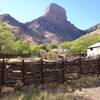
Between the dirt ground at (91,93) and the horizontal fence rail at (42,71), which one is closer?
the dirt ground at (91,93)

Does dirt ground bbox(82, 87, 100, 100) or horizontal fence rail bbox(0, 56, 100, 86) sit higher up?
horizontal fence rail bbox(0, 56, 100, 86)

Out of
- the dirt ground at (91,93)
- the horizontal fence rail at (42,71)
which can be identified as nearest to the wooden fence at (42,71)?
the horizontal fence rail at (42,71)

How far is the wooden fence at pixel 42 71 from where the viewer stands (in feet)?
62.0

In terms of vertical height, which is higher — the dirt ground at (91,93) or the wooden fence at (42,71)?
the wooden fence at (42,71)

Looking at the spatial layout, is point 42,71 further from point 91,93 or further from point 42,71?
point 91,93

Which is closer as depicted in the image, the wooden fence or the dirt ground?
the dirt ground

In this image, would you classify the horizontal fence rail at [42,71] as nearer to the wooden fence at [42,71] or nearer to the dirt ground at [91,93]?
the wooden fence at [42,71]

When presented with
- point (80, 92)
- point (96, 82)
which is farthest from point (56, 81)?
point (80, 92)

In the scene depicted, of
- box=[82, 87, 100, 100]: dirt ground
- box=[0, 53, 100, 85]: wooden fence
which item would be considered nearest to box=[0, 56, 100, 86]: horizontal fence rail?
box=[0, 53, 100, 85]: wooden fence

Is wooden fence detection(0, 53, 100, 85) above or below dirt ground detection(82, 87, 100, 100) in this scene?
above

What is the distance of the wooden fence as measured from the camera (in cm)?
1889

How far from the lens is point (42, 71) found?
2053 cm

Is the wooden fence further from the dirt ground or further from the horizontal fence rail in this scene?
the dirt ground

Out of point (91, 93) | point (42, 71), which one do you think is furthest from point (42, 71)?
point (91, 93)
